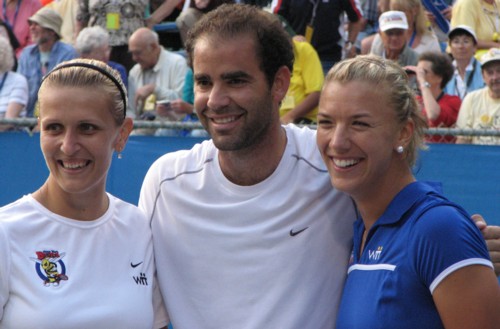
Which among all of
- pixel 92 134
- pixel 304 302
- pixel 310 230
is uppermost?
pixel 92 134

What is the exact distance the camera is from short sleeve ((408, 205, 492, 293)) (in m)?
3.17

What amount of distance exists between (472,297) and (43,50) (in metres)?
7.32

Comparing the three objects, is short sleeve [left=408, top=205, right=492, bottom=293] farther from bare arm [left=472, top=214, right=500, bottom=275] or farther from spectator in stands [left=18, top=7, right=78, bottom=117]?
spectator in stands [left=18, top=7, right=78, bottom=117]

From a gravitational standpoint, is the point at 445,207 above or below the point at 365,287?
above

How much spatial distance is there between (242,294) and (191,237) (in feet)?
1.09

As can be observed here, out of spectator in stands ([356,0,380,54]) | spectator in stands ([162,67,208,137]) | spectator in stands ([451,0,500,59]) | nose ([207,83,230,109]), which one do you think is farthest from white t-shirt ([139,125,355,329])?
spectator in stands ([356,0,380,54])

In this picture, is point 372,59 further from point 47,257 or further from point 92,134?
point 47,257

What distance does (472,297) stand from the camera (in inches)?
124

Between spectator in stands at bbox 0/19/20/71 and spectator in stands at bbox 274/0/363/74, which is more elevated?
spectator in stands at bbox 0/19/20/71

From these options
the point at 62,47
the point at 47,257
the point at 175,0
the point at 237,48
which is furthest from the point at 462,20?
the point at 47,257

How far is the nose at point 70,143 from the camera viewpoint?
11.6 ft

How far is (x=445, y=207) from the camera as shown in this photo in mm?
3305

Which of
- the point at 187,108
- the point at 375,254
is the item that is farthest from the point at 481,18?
the point at 375,254

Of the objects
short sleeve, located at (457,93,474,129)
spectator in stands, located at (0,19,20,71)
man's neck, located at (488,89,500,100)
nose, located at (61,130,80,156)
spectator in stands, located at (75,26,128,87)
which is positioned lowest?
short sleeve, located at (457,93,474,129)
